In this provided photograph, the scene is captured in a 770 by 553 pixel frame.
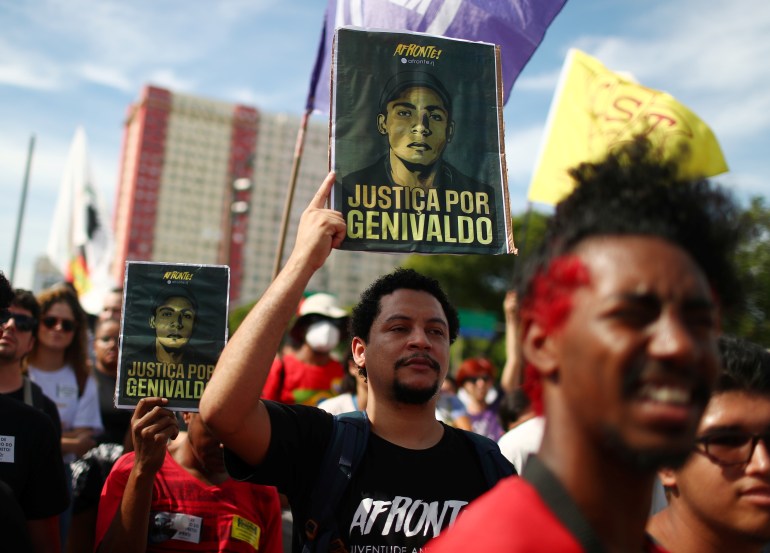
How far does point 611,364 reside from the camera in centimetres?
120

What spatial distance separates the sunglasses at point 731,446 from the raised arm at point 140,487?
6.66ft

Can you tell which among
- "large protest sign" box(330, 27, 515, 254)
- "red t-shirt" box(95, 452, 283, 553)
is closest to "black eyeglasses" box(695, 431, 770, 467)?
"large protest sign" box(330, 27, 515, 254)

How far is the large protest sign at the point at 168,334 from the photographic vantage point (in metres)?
3.19

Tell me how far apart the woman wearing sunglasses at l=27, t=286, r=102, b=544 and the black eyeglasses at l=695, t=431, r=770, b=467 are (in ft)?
13.6

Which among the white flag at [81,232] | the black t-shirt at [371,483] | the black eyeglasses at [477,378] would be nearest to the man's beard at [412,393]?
the black t-shirt at [371,483]

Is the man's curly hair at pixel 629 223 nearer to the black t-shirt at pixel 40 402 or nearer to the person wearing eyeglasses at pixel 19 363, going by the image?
the person wearing eyeglasses at pixel 19 363

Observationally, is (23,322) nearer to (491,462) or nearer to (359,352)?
(359,352)

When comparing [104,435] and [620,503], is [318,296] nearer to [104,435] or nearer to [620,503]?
[104,435]

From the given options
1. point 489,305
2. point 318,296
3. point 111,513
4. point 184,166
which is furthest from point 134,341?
point 184,166

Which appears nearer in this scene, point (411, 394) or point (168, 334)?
point (411, 394)

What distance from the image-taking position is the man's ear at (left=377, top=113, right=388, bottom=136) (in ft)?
8.95

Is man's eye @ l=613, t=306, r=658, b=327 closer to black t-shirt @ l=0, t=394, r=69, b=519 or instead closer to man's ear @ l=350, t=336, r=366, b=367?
man's ear @ l=350, t=336, r=366, b=367

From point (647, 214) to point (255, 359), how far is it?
125cm

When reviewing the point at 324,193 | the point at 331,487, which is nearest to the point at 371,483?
the point at 331,487
